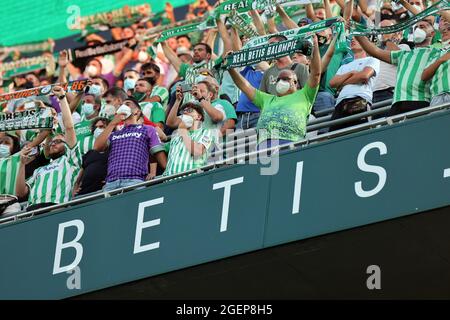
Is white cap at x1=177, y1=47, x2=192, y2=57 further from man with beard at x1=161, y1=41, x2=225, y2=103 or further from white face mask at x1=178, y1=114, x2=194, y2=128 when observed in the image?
white face mask at x1=178, y1=114, x2=194, y2=128

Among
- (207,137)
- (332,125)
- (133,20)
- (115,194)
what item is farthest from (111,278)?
(133,20)

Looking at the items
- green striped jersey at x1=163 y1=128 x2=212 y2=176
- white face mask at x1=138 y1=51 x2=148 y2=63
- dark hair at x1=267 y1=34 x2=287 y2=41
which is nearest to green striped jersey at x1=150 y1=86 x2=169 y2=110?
green striped jersey at x1=163 y1=128 x2=212 y2=176

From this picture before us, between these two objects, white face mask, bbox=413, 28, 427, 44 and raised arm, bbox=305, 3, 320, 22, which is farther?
raised arm, bbox=305, 3, 320, 22

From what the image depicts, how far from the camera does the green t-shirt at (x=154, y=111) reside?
44.5 ft

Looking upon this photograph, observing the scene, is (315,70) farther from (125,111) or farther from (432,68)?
(125,111)

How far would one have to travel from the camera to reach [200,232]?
11039mm

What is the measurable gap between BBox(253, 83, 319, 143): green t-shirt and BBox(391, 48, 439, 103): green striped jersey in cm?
77

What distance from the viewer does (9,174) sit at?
44.3 feet

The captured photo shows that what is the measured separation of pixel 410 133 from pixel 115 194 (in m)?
2.91

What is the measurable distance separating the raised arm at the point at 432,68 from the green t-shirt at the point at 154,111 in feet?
11.7

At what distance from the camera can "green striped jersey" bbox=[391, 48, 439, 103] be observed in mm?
10930

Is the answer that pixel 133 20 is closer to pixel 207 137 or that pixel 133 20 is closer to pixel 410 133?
pixel 207 137

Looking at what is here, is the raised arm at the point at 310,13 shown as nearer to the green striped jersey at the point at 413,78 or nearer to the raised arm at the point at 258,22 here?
the raised arm at the point at 258,22

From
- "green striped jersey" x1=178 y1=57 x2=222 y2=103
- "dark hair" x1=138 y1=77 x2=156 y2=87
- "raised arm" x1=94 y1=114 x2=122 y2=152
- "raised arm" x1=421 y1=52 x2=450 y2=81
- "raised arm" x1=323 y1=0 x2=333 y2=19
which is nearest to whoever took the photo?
"raised arm" x1=421 y1=52 x2=450 y2=81
